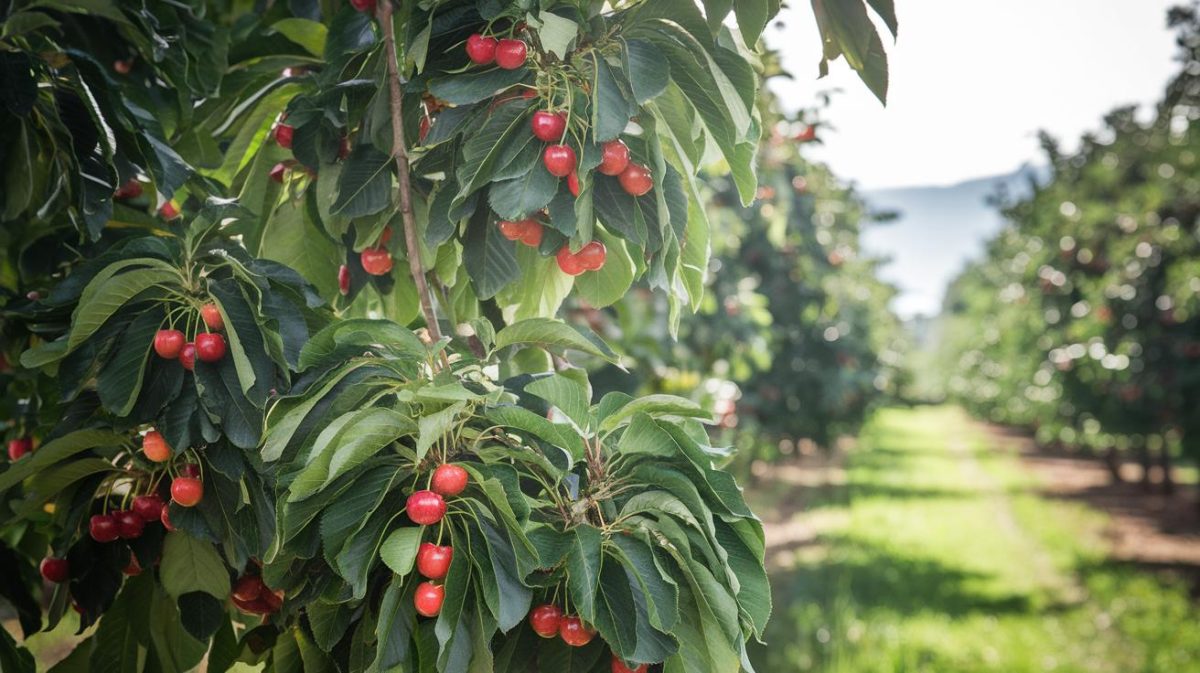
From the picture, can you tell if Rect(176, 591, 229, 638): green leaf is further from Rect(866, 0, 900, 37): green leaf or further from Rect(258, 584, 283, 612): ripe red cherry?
Rect(866, 0, 900, 37): green leaf

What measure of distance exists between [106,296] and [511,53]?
680 mm

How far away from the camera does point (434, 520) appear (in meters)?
1.15

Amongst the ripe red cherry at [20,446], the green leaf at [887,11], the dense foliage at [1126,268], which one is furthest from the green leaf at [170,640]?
the dense foliage at [1126,268]

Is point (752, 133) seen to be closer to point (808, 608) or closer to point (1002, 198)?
point (808, 608)

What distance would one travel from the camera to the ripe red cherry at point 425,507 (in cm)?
114

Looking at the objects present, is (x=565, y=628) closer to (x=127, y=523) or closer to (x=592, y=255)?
(x=592, y=255)

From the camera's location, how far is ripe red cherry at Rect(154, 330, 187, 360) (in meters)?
1.36

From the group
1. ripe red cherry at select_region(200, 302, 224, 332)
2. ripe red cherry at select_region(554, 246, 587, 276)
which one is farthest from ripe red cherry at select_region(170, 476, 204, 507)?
ripe red cherry at select_region(554, 246, 587, 276)

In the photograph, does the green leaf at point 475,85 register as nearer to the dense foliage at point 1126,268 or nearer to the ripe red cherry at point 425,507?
the ripe red cherry at point 425,507

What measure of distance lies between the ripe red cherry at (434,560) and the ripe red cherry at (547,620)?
0.15 meters

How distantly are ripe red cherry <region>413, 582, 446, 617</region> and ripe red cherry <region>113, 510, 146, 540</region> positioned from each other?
24.8 inches

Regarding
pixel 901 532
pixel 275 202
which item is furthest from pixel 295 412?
pixel 901 532

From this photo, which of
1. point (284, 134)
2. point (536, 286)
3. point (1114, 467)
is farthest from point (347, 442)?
point (1114, 467)

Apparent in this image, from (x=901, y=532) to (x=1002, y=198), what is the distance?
181 inches
